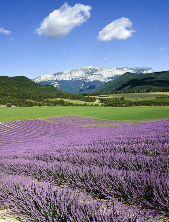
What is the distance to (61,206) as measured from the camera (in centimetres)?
198

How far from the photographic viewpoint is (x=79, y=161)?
434 centimetres

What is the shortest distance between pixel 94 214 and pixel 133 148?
349 centimetres

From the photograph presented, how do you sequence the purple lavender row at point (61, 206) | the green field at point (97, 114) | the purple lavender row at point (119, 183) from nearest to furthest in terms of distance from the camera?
1. the purple lavender row at point (61, 206)
2. the purple lavender row at point (119, 183)
3. the green field at point (97, 114)

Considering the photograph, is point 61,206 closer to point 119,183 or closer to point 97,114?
point 119,183

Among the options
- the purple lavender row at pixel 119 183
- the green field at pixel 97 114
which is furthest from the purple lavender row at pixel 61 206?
the green field at pixel 97 114

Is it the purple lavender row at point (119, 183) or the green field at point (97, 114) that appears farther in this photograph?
the green field at point (97, 114)

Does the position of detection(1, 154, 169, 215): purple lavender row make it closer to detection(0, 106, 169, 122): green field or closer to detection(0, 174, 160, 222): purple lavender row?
detection(0, 174, 160, 222): purple lavender row

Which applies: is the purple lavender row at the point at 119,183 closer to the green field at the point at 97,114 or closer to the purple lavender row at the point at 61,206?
the purple lavender row at the point at 61,206

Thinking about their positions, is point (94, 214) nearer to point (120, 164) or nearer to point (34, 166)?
point (120, 164)

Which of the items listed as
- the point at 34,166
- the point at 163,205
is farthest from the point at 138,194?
the point at 34,166

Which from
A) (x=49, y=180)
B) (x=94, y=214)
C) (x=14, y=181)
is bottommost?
(x=49, y=180)

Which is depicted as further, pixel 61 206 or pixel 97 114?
pixel 97 114

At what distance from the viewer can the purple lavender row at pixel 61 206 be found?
170 cm

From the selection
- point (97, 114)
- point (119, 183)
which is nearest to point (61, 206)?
point (119, 183)
